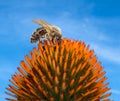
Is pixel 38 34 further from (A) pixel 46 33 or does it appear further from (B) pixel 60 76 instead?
(B) pixel 60 76

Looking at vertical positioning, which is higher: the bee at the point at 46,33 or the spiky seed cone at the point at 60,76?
the bee at the point at 46,33

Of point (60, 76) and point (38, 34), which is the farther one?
point (38, 34)

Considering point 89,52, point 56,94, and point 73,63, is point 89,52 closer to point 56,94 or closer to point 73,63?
point 73,63

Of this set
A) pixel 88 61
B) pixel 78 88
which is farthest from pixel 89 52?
pixel 78 88

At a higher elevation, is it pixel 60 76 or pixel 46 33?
pixel 46 33

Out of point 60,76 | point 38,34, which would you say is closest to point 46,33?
point 38,34
